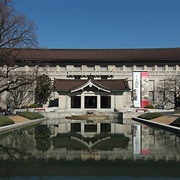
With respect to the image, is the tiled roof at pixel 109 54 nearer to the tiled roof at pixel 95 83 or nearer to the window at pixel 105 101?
the tiled roof at pixel 95 83

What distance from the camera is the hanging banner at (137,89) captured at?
45375 mm


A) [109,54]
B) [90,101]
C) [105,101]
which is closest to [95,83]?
[90,101]

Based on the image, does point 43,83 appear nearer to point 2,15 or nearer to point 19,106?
point 19,106

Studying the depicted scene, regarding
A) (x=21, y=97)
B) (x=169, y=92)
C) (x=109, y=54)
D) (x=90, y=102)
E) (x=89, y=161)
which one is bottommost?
(x=89, y=161)

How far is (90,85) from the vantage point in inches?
1711

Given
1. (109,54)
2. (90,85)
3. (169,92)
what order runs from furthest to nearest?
(109,54) → (169,92) → (90,85)

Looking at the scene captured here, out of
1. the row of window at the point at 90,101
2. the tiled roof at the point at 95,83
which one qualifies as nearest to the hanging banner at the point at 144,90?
the tiled roof at the point at 95,83

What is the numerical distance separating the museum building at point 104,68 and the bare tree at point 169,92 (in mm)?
1026

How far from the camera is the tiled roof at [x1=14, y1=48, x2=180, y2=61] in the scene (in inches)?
2085

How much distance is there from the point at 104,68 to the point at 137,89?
10200 mm

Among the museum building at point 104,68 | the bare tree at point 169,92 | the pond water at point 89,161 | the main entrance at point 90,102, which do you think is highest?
the museum building at point 104,68

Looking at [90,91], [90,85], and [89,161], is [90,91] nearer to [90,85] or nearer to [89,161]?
[90,85]

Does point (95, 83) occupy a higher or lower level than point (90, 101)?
higher

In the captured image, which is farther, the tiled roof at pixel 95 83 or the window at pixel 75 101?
the window at pixel 75 101
